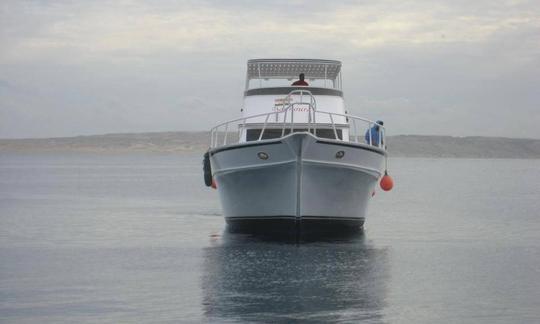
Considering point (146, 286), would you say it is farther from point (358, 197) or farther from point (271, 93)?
point (271, 93)

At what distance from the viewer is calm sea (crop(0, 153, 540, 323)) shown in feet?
39.0

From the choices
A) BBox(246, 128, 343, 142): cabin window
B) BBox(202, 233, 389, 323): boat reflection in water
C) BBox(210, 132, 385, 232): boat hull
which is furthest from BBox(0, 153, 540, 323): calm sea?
BBox(246, 128, 343, 142): cabin window

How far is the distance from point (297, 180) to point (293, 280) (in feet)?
15.7

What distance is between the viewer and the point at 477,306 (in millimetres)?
12430

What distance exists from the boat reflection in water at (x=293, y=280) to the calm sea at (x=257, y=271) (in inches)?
1.0

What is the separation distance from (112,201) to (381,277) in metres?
→ 20.5

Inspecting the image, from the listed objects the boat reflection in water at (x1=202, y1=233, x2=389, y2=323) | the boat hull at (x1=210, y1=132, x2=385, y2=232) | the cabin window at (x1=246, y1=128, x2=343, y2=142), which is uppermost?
the cabin window at (x1=246, y1=128, x2=343, y2=142)

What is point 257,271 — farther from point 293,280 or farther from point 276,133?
point 276,133

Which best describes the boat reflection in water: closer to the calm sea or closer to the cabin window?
the calm sea

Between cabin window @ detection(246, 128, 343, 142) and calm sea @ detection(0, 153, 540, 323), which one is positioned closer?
calm sea @ detection(0, 153, 540, 323)

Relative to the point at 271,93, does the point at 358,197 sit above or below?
below

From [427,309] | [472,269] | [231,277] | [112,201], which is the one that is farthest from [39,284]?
[112,201]

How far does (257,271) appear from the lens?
50.9 ft

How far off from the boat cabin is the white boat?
3 centimetres
